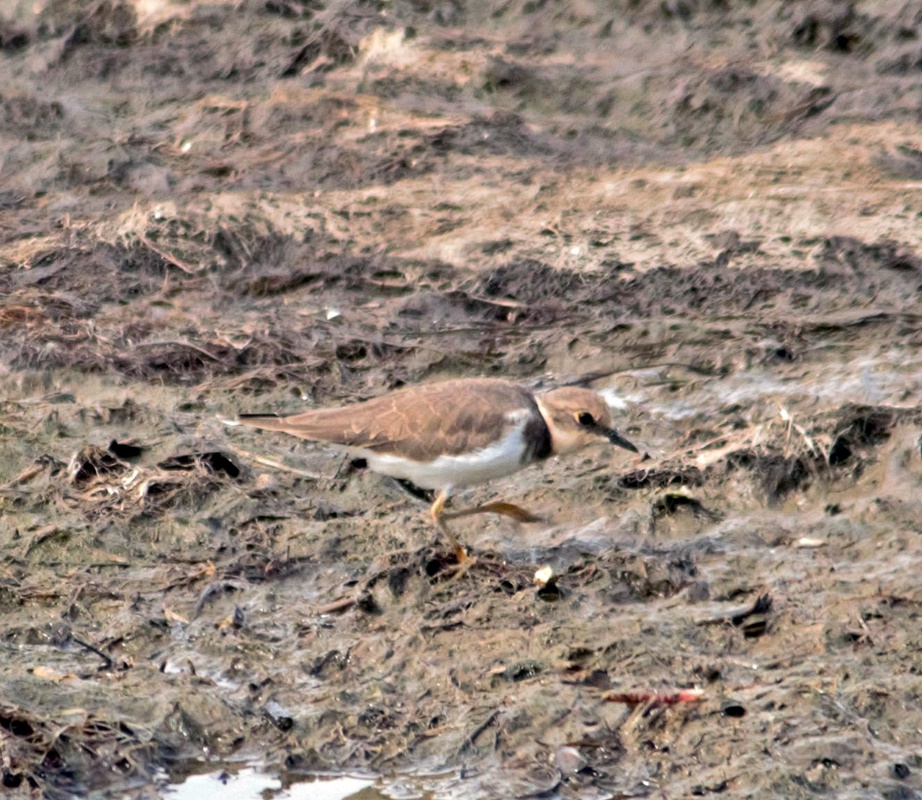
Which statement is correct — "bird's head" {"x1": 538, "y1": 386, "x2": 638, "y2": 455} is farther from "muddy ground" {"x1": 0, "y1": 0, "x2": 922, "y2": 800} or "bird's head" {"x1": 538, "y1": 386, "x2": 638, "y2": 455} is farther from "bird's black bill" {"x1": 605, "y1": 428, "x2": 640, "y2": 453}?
"muddy ground" {"x1": 0, "y1": 0, "x2": 922, "y2": 800}

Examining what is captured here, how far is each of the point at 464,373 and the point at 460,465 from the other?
92.9 inches

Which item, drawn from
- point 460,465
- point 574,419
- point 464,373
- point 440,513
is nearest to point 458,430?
point 460,465

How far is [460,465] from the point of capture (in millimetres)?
7805

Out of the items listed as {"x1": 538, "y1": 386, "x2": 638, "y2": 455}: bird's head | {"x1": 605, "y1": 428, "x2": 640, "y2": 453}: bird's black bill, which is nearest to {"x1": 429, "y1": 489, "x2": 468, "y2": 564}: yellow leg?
{"x1": 538, "y1": 386, "x2": 638, "y2": 455}: bird's head

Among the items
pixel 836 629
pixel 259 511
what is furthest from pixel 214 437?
pixel 836 629

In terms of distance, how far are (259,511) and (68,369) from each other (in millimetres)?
2479

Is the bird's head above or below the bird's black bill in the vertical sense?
above

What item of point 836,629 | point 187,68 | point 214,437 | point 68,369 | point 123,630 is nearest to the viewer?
point 836,629

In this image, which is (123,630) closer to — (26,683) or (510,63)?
(26,683)

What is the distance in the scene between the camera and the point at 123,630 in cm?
731

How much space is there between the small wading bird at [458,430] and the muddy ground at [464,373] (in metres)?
0.36

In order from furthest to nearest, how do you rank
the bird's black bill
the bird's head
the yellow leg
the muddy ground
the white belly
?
the bird's black bill, the bird's head, the yellow leg, the white belly, the muddy ground

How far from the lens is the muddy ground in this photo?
6.39 m

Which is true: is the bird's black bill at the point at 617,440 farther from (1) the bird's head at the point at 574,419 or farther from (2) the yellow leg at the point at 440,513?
(2) the yellow leg at the point at 440,513
